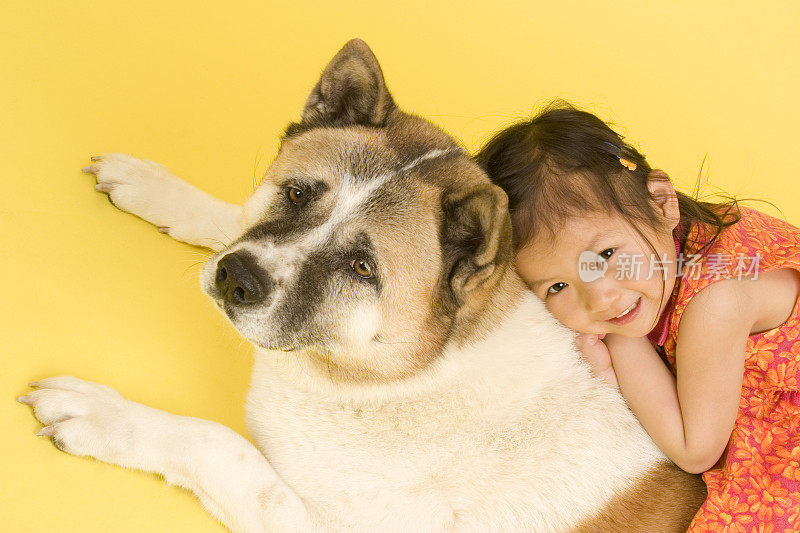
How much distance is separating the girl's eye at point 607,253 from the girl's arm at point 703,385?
33 centimetres

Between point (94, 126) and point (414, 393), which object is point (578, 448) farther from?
point (94, 126)

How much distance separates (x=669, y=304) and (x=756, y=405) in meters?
0.48

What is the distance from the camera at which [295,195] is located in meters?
2.42

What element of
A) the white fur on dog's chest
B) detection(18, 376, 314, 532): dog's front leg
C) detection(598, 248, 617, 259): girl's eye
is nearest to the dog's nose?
the white fur on dog's chest

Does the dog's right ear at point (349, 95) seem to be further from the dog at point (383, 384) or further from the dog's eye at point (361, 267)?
the dog's eye at point (361, 267)

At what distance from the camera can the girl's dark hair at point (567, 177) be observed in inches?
102

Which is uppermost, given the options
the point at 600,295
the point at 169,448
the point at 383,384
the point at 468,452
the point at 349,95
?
the point at 349,95

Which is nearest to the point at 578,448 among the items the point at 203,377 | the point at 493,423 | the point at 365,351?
the point at 493,423

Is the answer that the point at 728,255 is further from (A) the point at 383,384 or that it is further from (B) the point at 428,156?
(A) the point at 383,384

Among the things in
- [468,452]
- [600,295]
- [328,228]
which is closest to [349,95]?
[328,228]

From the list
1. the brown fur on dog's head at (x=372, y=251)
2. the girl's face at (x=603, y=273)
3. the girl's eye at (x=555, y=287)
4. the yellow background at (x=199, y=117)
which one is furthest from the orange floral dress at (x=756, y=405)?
the yellow background at (x=199, y=117)

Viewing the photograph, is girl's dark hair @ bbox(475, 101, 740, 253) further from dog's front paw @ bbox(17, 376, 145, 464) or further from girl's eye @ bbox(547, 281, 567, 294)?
dog's front paw @ bbox(17, 376, 145, 464)

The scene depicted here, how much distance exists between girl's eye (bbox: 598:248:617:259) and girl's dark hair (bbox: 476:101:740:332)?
11 centimetres

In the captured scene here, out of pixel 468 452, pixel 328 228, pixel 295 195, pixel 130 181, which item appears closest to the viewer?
pixel 328 228
